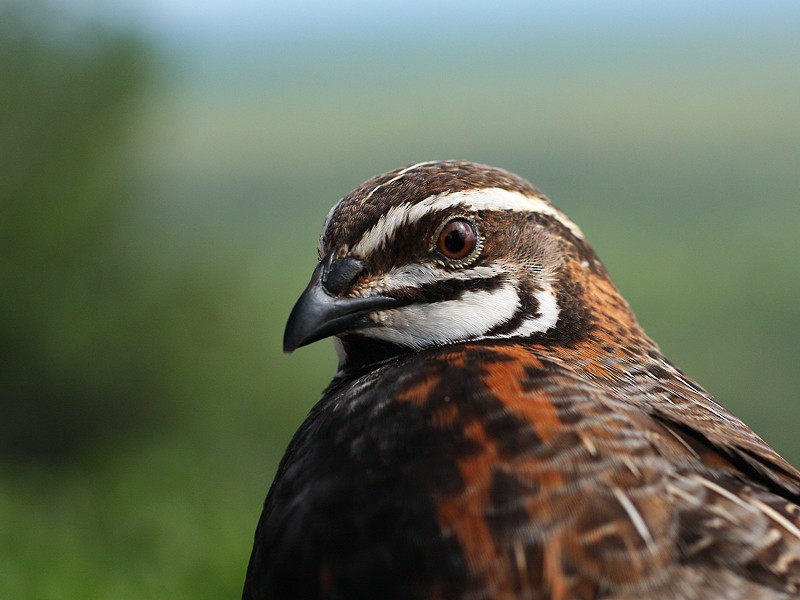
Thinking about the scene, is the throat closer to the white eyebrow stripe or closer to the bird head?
the bird head

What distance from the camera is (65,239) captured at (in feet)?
28.0

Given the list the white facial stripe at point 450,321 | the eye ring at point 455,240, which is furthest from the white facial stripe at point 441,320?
the eye ring at point 455,240

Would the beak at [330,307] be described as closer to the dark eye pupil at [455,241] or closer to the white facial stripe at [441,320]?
the white facial stripe at [441,320]

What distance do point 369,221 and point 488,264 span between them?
42cm

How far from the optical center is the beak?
10.2ft

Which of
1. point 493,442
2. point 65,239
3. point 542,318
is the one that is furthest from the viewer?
point 65,239

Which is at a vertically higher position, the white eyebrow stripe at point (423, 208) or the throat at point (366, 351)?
the white eyebrow stripe at point (423, 208)

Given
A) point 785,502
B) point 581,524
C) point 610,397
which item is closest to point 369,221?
point 610,397

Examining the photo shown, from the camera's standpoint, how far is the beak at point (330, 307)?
310 centimetres

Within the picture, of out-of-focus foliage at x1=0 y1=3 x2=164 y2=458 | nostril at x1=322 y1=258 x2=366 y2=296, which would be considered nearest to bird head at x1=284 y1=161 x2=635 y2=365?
nostril at x1=322 y1=258 x2=366 y2=296

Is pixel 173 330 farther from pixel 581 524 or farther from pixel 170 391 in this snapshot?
pixel 581 524

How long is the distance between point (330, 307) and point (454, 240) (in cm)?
A: 46

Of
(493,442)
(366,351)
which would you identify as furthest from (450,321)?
(493,442)

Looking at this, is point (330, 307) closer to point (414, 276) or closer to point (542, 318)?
point (414, 276)
